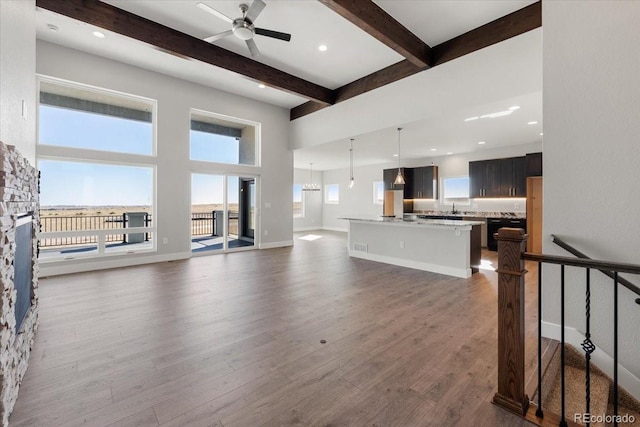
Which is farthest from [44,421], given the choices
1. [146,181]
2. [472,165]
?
[472,165]

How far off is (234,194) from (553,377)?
6.80m

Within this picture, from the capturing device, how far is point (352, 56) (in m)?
4.91

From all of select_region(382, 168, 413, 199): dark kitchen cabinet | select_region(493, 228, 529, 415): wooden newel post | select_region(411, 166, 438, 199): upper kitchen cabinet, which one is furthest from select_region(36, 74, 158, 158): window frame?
select_region(411, 166, 438, 199): upper kitchen cabinet

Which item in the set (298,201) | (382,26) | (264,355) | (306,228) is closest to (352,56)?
(382,26)

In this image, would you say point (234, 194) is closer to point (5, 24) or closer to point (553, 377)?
point (5, 24)

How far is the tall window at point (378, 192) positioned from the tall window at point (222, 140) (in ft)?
18.0

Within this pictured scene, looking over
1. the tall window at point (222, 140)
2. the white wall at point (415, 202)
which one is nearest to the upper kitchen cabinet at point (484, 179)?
the white wall at point (415, 202)

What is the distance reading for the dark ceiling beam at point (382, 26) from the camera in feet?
10.7

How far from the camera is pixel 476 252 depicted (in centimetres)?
500

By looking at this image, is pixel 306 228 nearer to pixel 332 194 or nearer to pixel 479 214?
pixel 332 194

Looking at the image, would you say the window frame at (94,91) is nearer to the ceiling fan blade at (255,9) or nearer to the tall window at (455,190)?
the ceiling fan blade at (255,9)

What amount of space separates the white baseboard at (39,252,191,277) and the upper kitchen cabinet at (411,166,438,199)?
24.4ft

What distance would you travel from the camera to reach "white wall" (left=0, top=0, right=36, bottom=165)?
180cm

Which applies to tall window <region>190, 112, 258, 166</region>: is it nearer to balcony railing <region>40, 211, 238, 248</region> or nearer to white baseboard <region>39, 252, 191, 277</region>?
balcony railing <region>40, 211, 238, 248</region>
